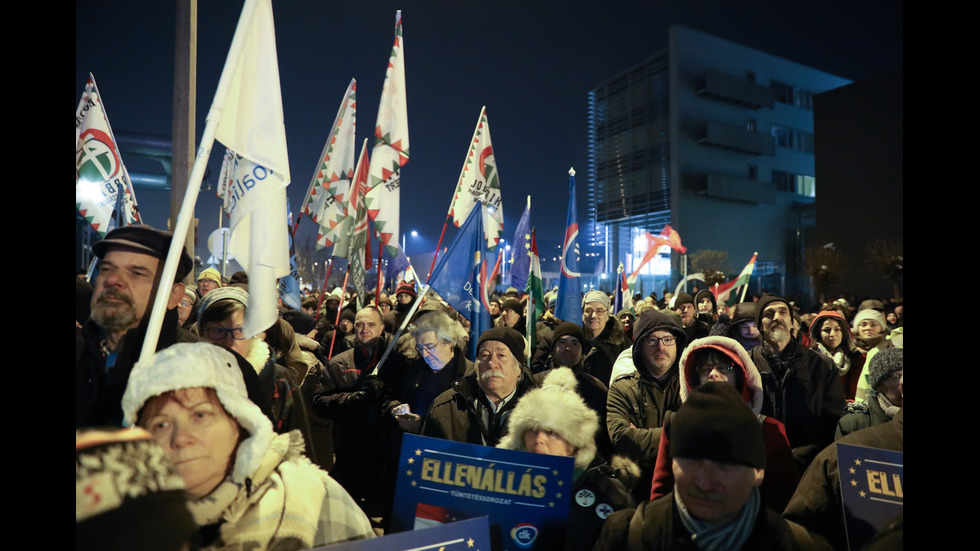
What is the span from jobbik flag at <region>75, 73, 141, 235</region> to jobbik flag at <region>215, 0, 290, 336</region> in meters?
4.18

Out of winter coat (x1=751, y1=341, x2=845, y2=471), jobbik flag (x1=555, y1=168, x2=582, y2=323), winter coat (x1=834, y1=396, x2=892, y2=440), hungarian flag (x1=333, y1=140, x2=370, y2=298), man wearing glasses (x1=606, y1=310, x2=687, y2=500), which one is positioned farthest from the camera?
jobbik flag (x1=555, y1=168, x2=582, y2=323)

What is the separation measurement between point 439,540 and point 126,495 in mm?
898

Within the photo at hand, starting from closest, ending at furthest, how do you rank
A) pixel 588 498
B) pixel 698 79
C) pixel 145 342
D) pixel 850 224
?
pixel 145 342 < pixel 588 498 < pixel 850 224 < pixel 698 79

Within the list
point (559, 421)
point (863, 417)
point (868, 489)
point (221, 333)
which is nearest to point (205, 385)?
point (559, 421)

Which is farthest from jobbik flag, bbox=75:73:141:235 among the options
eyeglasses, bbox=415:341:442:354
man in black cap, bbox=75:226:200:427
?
man in black cap, bbox=75:226:200:427

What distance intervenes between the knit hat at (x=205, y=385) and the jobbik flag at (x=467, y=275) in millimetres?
3677

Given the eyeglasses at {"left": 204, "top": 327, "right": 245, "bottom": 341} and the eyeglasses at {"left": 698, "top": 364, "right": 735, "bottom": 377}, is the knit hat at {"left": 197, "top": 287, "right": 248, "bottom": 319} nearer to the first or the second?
the eyeglasses at {"left": 204, "top": 327, "right": 245, "bottom": 341}

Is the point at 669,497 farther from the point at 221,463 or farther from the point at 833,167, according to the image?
the point at 833,167

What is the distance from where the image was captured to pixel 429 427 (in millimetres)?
3688

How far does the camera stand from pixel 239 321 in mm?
3270

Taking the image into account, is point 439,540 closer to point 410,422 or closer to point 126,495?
point 126,495

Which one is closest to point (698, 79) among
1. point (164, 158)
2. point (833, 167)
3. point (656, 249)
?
point (833, 167)

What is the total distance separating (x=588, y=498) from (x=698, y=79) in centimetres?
5132

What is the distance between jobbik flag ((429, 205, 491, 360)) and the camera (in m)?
5.54
